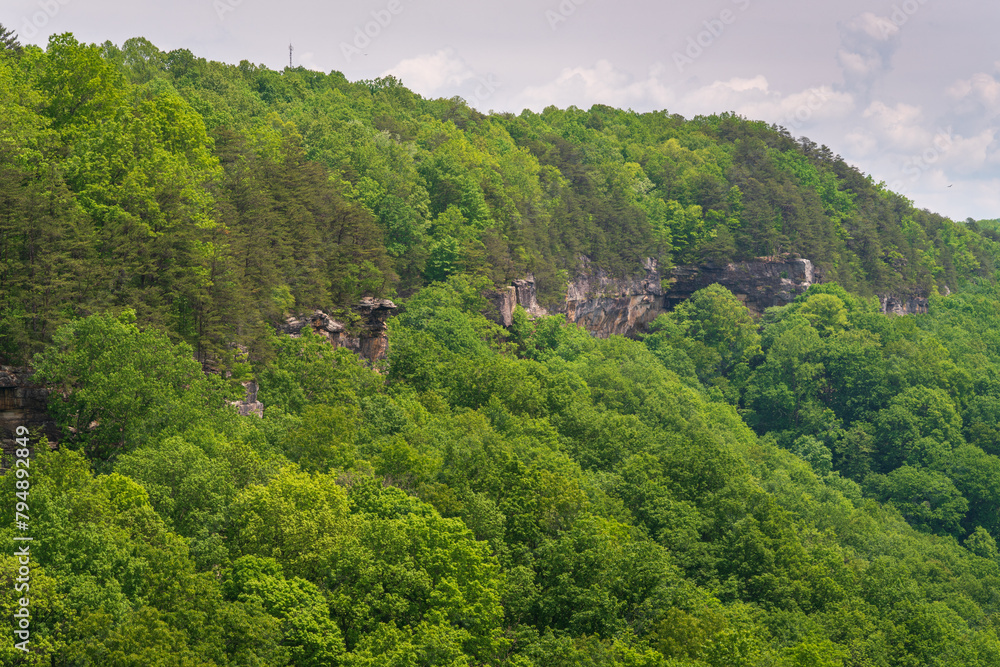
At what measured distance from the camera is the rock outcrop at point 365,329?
179ft

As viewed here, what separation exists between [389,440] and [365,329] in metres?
17.5

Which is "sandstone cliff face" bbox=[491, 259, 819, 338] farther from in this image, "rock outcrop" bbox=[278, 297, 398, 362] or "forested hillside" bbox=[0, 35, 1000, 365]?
"rock outcrop" bbox=[278, 297, 398, 362]

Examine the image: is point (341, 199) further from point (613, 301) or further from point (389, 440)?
point (613, 301)

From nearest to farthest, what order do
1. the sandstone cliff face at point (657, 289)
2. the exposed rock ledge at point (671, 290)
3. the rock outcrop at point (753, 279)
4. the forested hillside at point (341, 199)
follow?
1. the forested hillside at point (341, 199)
2. the sandstone cliff face at point (657, 289)
3. the exposed rock ledge at point (671, 290)
4. the rock outcrop at point (753, 279)

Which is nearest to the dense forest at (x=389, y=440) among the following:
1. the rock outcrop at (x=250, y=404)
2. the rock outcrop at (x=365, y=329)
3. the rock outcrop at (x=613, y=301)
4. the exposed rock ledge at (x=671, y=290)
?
the rock outcrop at (x=250, y=404)

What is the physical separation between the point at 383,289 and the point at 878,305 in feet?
267

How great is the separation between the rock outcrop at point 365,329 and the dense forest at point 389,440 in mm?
1220

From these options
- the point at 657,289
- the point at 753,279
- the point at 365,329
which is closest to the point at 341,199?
the point at 365,329

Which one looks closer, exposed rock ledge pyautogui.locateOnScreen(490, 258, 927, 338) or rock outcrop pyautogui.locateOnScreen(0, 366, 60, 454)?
rock outcrop pyautogui.locateOnScreen(0, 366, 60, 454)

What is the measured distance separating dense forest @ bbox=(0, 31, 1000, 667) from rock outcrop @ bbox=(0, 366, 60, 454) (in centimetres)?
87

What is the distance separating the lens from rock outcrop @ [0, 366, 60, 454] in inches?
1318

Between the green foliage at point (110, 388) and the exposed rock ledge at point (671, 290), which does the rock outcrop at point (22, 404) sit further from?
the exposed rock ledge at point (671, 290)

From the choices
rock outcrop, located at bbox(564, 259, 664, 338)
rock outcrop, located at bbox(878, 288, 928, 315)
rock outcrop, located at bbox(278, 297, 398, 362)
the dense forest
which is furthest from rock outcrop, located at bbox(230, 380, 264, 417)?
rock outcrop, located at bbox(878, 288, 928, 315)

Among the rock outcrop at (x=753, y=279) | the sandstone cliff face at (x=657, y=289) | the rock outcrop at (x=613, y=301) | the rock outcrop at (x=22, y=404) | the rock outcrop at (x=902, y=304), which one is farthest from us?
the rock outcrop at (x=902, y=304)
